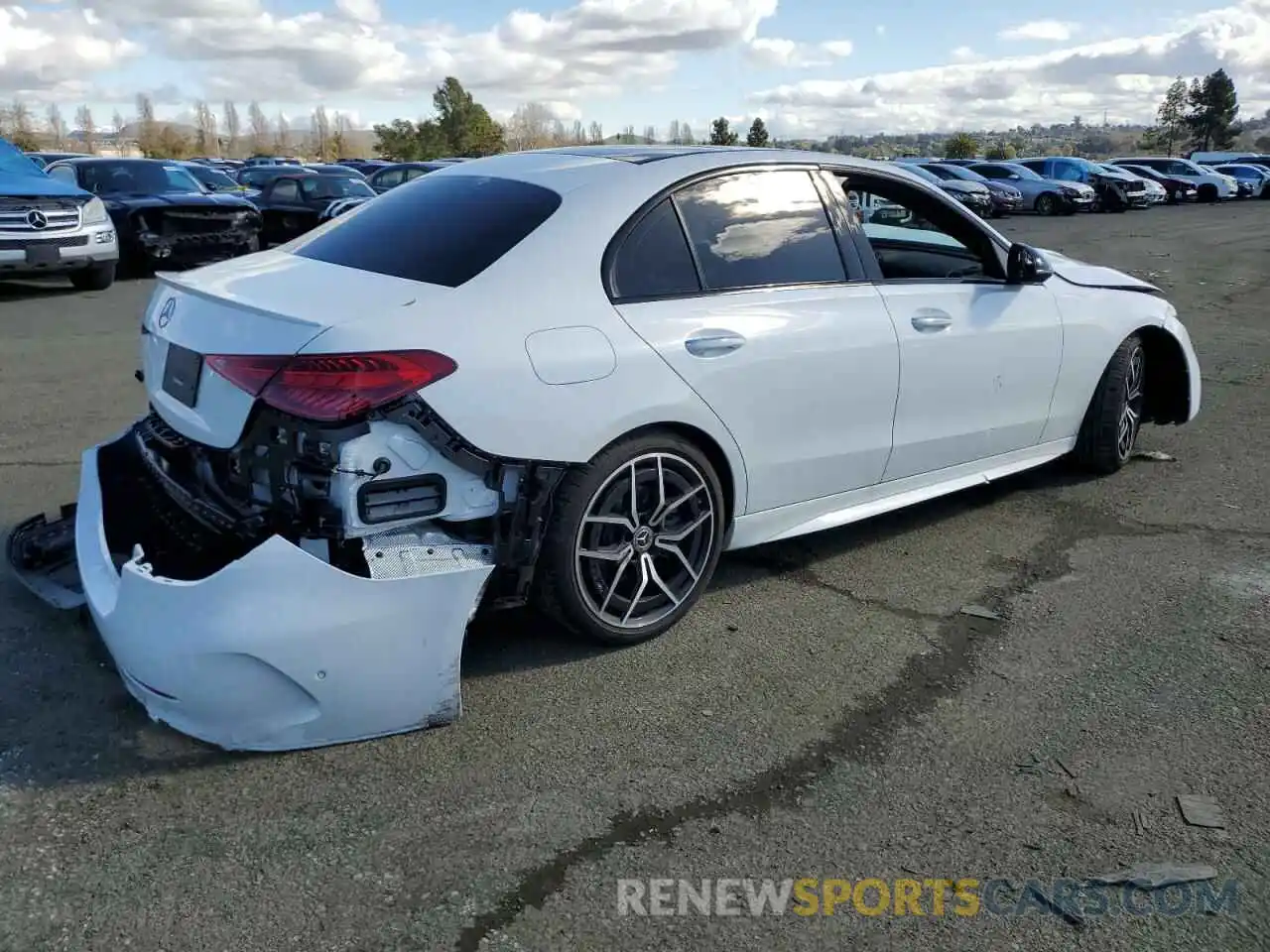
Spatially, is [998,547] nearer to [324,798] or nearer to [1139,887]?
[1139,887]

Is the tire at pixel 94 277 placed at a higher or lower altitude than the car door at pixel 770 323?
lower

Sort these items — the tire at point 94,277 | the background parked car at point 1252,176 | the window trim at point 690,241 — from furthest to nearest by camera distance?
the background parked car at point 1252,176
the tire at point 94,277
the window trim at point 690,241

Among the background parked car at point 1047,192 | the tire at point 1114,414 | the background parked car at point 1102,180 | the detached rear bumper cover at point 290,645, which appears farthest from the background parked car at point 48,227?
the background parked car at point 1102,180

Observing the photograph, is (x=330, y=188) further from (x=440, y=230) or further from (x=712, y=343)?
(x=712, y=343)

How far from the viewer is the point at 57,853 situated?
2613 millimetres

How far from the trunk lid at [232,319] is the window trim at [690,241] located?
1.94ft

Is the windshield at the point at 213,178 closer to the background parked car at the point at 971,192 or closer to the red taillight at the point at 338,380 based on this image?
the background parked car at the point at 971,192

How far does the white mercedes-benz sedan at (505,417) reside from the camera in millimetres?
2955

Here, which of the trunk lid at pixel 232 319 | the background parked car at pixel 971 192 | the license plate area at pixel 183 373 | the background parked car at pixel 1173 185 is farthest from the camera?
the background parked car at pixel 1173 185

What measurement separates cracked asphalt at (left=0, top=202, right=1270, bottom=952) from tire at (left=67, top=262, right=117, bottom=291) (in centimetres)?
953

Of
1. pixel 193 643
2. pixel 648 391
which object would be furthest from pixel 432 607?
pixel 648 391

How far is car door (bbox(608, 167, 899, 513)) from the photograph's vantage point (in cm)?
367

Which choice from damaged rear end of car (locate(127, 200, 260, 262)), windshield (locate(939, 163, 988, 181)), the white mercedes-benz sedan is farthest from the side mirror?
windshield (locate(939, 163, 988, 181))

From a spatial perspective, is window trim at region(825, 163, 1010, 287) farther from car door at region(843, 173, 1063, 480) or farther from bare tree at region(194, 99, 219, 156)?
bare tree at region(194, 99, 219, 156)
